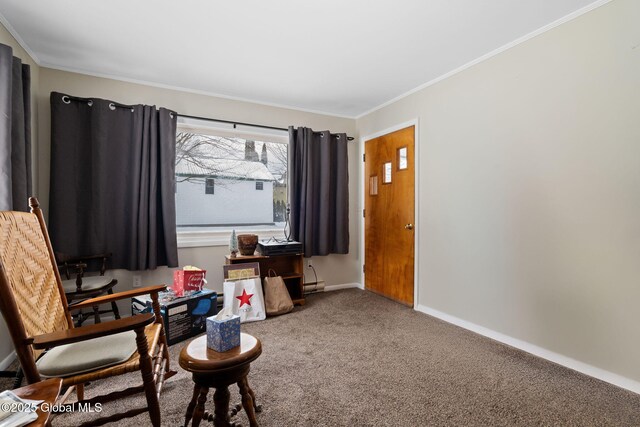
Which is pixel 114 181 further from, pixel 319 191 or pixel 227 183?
pixel 319 191

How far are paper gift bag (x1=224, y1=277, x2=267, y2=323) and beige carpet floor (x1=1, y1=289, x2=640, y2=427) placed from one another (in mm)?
275

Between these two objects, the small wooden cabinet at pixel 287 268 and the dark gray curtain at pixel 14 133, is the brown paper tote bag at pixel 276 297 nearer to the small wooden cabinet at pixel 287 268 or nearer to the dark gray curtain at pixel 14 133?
the small wooden cabinet at pixel 287 268

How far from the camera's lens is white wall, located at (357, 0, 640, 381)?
73.4 inches

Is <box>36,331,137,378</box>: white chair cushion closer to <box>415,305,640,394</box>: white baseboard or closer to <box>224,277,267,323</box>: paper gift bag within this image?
<box>224,277,267,323</box>: paper gift bag

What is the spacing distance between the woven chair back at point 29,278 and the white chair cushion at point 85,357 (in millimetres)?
95

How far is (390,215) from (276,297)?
5.31ft

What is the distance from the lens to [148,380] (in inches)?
50.1

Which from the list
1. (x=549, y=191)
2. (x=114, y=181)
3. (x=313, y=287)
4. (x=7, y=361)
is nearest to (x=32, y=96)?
(x=114, y=181)

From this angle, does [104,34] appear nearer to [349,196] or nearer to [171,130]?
[171,130]

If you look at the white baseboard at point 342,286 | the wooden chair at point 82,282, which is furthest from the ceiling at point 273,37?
the white baseboard at point 342,286

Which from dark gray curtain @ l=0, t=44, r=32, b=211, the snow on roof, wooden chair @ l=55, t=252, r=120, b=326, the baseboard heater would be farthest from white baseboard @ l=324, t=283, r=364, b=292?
dark gray curtain @ l=0, t=44, r=32, b=211

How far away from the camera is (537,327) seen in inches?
89.4

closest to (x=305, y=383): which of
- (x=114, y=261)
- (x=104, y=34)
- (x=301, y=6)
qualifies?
(x=114, y=261)

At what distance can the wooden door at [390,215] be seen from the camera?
340cm
